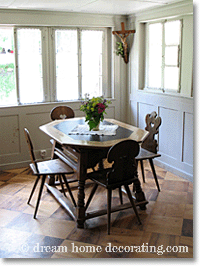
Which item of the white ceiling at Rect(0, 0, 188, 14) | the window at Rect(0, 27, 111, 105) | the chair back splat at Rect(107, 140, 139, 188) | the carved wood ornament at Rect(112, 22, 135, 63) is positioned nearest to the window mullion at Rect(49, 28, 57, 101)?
the window at Rect(0, 27, 111, 105)

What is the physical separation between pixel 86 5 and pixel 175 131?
2.23 m

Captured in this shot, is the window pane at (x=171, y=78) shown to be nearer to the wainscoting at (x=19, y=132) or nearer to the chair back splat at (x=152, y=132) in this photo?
the chair back splat at (x=152, y=132)

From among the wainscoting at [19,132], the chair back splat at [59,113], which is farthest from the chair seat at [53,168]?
the wainscoting at [19,132]

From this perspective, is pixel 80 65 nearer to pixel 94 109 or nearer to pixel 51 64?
pixel 51 64

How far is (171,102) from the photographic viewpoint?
4992 mm

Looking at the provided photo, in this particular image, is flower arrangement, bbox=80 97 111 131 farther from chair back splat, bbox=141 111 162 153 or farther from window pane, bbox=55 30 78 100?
window pane, bbox=55 30 78 100

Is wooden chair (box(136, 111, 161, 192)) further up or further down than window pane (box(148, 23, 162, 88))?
further down

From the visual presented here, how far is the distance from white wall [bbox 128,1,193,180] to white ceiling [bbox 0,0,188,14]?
266mm

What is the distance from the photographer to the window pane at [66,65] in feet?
18.2

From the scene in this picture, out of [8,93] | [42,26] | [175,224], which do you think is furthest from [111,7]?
[175,224]

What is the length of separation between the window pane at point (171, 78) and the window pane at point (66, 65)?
156cm

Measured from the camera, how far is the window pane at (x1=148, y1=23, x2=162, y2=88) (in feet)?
17.4

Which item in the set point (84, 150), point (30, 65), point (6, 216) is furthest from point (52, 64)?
point (6, 216)

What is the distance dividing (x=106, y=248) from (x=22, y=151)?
9.06 feet
